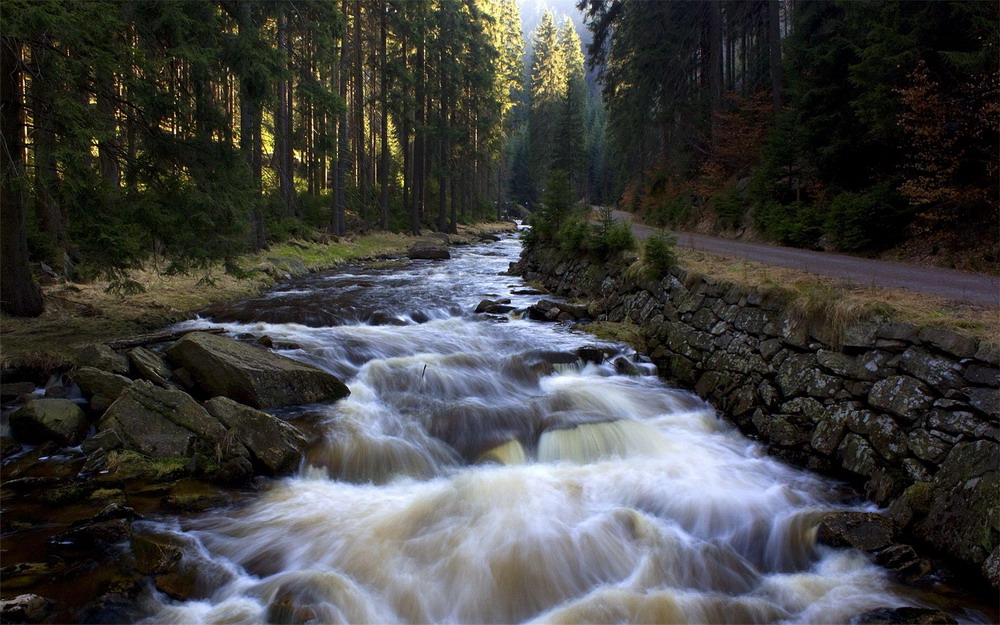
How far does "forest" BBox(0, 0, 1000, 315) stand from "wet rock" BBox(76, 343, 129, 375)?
1560mm

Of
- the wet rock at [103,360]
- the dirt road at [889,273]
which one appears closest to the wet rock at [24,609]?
the wet rock at [103,360]

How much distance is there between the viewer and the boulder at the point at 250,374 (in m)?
7.32

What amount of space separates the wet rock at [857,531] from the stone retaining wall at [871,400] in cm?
21

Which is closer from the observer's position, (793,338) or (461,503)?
(461,503)

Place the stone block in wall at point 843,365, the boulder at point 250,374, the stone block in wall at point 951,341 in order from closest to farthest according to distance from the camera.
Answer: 1. the stone block in wall at point 951,341
2. the stone block in wall at point 843,365
3. the boulder at point 250,374

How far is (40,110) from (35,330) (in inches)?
126

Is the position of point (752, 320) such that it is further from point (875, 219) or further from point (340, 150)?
point (340, 150)

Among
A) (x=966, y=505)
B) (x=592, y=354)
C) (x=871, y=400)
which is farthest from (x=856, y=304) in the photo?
(x=592, y=354)

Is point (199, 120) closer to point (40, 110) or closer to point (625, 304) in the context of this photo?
point (40, 110)

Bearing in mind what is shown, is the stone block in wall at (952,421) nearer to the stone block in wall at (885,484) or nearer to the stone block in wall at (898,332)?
the stone block in wall at (885,484)

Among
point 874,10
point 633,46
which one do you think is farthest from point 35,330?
point 633,46

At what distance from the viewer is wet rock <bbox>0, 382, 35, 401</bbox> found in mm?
6668

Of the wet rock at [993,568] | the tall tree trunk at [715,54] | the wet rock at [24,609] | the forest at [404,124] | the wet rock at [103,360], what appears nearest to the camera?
the wet rock at [24,609]

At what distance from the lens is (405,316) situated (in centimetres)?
1258
